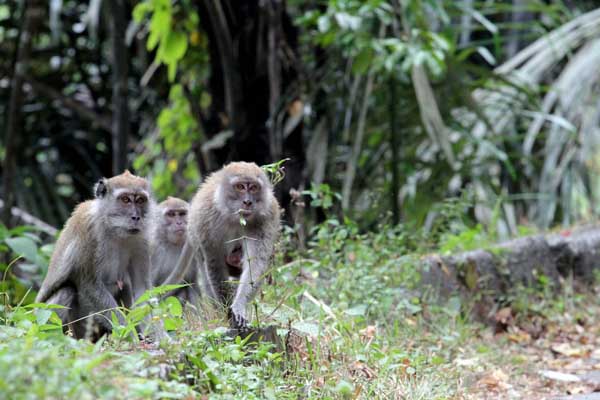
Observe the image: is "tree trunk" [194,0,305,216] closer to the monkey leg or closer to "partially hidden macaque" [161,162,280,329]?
"partially hidden macaque" [161,162,280,329]

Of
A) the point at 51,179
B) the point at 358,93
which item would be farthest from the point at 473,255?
the point at 51,179

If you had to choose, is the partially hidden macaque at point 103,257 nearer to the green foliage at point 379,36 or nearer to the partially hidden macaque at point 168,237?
the partially hidden macaque at point 168,237

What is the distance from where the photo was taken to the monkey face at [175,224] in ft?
20.1

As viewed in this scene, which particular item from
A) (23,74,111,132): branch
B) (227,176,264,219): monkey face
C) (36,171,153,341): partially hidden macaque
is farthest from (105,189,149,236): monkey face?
(23,74,111,132): branch

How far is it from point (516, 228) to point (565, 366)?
353 cm

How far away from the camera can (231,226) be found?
5.40 m

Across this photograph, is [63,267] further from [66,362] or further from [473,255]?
[473,255]

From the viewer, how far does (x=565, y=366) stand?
6301mm

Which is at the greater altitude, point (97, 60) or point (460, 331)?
point (97, 60)

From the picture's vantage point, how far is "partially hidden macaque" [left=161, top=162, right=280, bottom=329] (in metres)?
5.19

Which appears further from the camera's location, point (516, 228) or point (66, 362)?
point (516, 228)

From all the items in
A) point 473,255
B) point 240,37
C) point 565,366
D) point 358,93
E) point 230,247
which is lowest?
point 565,366

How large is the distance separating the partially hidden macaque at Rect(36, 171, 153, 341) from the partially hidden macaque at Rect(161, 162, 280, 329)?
0.35 m

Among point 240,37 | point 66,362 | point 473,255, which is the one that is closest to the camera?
point 66,362
